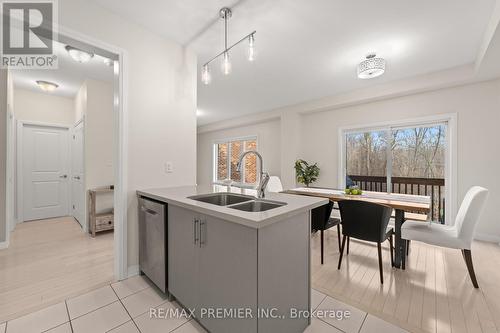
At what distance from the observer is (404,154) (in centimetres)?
377

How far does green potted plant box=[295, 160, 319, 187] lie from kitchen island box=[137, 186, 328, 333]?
3.10m

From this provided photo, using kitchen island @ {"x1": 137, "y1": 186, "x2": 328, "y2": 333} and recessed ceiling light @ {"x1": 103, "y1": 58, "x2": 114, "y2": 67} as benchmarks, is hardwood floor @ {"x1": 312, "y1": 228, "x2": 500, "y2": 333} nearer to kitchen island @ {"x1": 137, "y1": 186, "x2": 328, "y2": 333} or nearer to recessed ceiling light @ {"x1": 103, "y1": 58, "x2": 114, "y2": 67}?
kitchen island @ {"x1": 137, "y1": 186, "x2": 328, "y2": 333}

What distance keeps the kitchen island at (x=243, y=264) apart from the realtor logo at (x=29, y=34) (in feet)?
5.45

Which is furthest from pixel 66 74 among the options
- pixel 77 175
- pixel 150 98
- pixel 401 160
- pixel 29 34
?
pixel 401 160

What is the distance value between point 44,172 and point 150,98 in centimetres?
373

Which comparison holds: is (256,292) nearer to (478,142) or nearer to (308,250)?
(308,250)

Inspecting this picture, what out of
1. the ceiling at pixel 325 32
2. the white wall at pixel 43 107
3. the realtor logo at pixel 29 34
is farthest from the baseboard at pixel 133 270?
the white wall at pixel 43 107

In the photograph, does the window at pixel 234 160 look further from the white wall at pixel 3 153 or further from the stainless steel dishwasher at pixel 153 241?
the white wall at pixel 3 153

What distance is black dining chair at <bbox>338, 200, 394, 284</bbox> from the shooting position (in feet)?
6.40

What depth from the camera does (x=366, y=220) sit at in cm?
203

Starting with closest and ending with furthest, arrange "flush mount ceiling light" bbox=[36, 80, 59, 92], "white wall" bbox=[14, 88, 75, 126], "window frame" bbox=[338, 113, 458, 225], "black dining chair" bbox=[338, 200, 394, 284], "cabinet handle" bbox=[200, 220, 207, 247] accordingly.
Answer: "cabinet handle" bbox=[200, 220, 207, 247]
"black dining chair" bbox=[338, 200, 394, 284]
"window frame" bbox=[338, 113, 458, 225]
"flush mount ceiling light" bbox=[36, 80, 59, 92]
"white wall" bbox=[14, 88, 75, 126]

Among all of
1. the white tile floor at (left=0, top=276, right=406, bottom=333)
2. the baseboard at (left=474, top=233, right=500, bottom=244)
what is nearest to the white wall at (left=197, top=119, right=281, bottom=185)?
the baseboard at (left=474, top=233, right=500, bottom=244)

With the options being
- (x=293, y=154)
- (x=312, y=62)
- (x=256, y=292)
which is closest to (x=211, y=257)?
(x=256, y=292)

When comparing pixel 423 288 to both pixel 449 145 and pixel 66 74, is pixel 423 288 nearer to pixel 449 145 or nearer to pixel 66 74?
pixel 449 145
